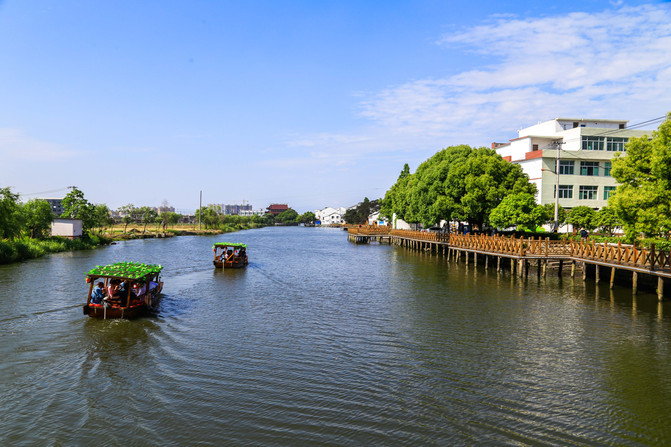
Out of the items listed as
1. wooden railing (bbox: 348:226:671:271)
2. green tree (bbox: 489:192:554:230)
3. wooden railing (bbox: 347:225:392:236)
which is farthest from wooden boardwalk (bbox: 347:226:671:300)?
wooden railing (bbox: 347:225:392:236)

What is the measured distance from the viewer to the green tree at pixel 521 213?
4219 cm

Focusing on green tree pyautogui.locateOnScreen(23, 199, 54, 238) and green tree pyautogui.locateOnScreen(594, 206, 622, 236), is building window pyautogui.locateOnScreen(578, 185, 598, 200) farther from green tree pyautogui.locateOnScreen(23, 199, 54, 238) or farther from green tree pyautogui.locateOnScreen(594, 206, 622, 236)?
green tree pyautogui.locateOnScreen(23, 199, 54, 238)

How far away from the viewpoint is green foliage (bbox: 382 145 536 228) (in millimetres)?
48969

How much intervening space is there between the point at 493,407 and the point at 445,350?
5.01 meters

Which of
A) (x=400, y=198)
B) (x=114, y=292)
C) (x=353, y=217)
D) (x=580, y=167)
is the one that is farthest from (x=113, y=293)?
(x=353, y=217)

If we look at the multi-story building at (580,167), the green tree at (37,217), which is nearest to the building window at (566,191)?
the multi-story building at (580,167)

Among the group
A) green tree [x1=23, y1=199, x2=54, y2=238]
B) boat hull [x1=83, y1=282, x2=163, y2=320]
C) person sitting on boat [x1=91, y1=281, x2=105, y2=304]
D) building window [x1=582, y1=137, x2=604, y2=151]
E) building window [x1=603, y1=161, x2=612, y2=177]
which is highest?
building window [x1=582, y1=137, x2=604, y2=151]

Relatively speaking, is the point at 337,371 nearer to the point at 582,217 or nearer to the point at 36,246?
the point at 582,217

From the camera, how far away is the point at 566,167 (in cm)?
5738

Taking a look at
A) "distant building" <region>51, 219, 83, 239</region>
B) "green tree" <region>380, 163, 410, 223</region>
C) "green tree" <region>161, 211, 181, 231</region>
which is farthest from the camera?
"green tree" <region>161, 211, 181, 231</region>

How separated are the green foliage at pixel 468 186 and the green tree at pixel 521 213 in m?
4.87

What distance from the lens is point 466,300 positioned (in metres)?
27.4

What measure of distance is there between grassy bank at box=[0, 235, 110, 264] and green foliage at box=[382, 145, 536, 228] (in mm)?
46261

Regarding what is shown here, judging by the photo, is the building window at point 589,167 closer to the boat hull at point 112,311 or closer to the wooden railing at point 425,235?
the wooden railing at point 425,235
